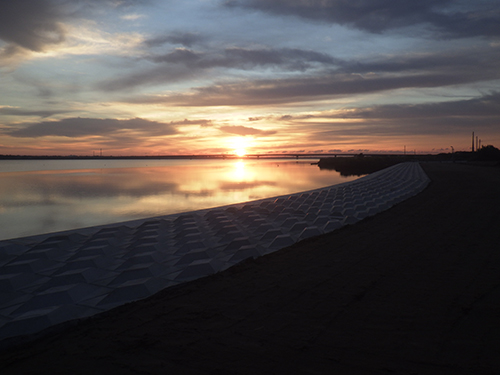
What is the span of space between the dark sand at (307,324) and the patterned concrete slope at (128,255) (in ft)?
1.29

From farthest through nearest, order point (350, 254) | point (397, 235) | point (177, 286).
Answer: point (397, 235), point (350, 254), point (177, 286)

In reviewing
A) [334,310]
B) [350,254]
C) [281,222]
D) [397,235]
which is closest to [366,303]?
[334,310]

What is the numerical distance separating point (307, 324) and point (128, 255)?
415cm

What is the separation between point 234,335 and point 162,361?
0.76 meters

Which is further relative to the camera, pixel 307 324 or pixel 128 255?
pixel 128 255

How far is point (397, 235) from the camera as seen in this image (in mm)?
7547

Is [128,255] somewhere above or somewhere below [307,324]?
above

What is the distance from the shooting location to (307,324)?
11.7 feet

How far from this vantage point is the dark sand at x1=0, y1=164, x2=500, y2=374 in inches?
115

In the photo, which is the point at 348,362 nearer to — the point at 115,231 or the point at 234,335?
the point at 234,335

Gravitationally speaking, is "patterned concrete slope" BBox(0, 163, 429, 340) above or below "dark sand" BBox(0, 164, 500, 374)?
above

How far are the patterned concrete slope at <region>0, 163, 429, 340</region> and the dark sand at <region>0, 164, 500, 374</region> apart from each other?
394mm

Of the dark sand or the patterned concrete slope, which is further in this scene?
the patterned concrete slope

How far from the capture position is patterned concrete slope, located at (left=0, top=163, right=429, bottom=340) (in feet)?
14.0
